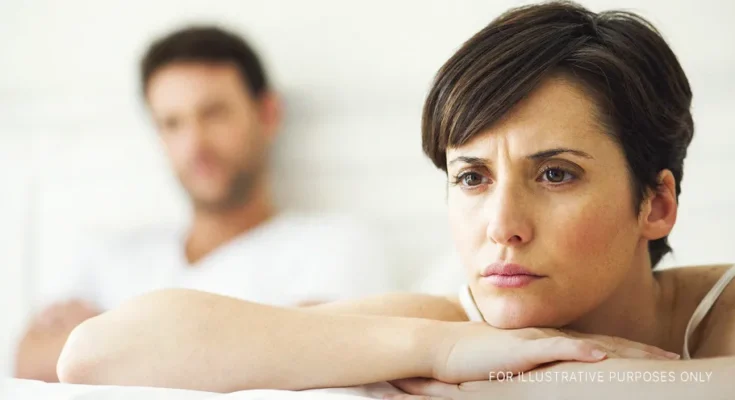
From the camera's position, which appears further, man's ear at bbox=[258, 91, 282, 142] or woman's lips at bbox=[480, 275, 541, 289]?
man's ear at bbox=[258, 91, 282, 142]

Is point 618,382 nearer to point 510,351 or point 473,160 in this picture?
point 510,351

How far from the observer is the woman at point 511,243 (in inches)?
37.1

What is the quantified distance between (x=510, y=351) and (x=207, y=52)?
162cm

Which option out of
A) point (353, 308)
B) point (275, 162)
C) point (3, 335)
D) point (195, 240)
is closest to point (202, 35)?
point (275, 162)

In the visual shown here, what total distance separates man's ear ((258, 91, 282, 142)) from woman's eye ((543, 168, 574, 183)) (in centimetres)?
140

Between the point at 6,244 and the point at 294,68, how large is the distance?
105 cm

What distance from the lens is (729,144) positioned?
1845 mm

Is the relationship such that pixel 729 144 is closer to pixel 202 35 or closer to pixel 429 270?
pixel 429 270

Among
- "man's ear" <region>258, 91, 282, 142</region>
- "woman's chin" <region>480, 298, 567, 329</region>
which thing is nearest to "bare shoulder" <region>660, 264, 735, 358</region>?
"woman's chin" <region>480, 298, 567, 329</region>

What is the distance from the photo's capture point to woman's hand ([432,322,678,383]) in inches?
35.1

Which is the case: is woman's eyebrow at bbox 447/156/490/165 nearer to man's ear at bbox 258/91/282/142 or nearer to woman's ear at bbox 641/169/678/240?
woman's ear at bbox 641/169/678/240

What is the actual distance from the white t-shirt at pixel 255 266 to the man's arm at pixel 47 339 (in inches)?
7.5

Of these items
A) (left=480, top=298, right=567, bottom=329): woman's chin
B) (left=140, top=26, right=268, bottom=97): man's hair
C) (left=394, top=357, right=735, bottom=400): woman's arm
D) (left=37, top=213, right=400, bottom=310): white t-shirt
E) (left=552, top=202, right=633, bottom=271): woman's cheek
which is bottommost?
(left=37, top=213, right=400, bottom=310): white t-shirt

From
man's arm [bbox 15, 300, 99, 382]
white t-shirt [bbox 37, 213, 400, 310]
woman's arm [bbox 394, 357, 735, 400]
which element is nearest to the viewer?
woman's arm [bbox 394, 357, 735, 400]
